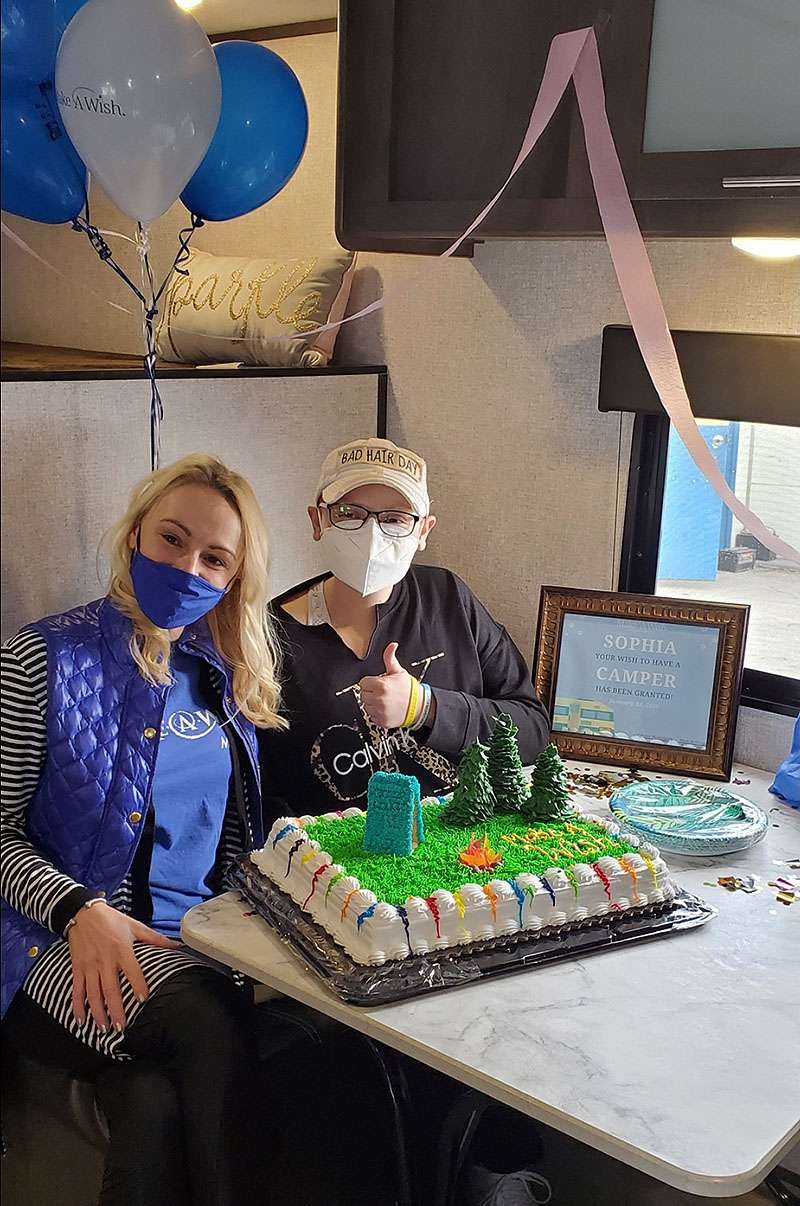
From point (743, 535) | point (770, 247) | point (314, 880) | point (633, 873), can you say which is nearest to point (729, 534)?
point (743, 535)

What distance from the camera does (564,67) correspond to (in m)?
1.58

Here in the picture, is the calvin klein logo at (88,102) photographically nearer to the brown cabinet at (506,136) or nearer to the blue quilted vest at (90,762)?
the brown cabinet at (506,136)

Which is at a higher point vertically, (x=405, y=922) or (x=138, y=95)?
(x=138, y=95)

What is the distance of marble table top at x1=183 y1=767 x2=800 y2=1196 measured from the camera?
3.61ft

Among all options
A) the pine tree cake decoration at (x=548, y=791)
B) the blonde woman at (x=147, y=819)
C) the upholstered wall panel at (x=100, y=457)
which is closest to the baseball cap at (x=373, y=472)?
the blonde woman at (x=147, y=819)

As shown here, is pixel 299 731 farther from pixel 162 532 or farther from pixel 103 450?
pixel 103 450

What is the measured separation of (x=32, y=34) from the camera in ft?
5.02

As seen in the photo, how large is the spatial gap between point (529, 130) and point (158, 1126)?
136cm

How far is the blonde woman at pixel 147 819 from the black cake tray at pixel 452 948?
162 mm

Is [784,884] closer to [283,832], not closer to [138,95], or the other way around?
[283,832]

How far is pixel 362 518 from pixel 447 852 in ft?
2.05

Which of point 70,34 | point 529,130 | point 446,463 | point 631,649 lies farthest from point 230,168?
point 631,649

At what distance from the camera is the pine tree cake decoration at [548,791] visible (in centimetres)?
162

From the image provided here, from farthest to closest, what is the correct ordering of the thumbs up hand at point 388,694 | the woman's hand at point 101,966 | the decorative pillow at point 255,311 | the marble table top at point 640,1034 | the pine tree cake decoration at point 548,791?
1. the decorative pillow at point 255,311
2. the thumbs up hand at point 388,694
3. the pine tree cake decoration at point 548,791
4. the woman's hand at point 101,966
5. the marble table top at point 640,1034
